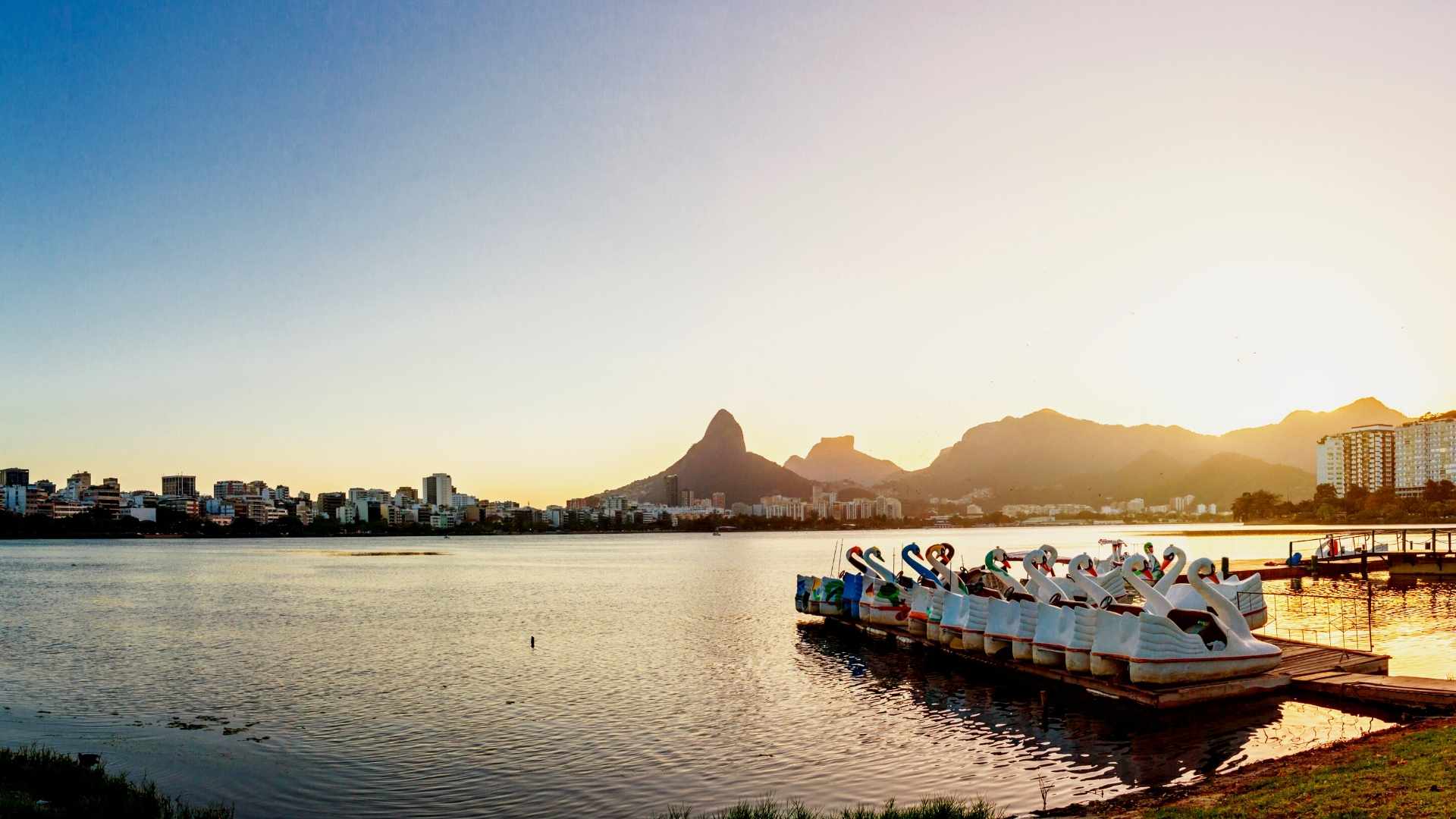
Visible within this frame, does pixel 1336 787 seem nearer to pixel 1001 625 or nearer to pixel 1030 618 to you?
pixel 1030 618

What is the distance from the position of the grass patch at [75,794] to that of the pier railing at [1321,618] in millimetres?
30250

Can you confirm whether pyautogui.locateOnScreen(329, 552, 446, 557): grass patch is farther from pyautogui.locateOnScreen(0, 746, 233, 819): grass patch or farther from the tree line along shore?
pyautogui.locateOnScreen(0, 746, 233, 819): grass patch

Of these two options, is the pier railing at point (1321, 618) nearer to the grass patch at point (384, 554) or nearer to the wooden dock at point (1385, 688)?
the wooden dock at point (1385, 688)

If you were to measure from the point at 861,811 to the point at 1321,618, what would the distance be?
3594 cm

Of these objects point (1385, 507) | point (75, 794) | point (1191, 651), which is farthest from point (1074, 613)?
point (1385, 507)

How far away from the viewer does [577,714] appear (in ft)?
84.6

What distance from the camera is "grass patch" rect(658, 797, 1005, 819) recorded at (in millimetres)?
14078

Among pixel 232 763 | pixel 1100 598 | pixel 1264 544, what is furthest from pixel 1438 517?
pixel 232 763

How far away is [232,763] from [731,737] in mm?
11277

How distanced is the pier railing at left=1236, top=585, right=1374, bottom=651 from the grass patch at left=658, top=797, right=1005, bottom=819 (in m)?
18.9

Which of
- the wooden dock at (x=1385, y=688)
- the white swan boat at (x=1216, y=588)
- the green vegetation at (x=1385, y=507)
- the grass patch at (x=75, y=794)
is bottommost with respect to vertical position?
the green vegetation at (x=1385, y=507)

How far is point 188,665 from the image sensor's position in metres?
34.8

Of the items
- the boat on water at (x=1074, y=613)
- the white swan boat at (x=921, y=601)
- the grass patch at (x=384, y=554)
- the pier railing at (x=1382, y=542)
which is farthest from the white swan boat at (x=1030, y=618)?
the grass patch at (x=384, y=554)

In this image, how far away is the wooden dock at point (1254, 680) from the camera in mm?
22984
